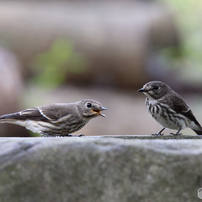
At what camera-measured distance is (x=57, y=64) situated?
9.76 m

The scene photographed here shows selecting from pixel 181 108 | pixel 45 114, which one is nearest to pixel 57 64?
pixel 45 114

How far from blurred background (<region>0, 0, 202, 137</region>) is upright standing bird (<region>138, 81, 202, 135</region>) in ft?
14.7

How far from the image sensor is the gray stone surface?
2.22 m

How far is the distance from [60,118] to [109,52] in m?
5.73

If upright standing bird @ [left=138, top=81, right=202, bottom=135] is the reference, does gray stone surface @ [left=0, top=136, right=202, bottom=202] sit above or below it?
above

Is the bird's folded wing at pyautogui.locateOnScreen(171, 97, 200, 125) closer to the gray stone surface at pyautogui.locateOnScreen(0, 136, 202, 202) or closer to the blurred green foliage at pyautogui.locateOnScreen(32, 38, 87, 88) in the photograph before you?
the gray stone surface at pyautogui.locateOnScreen(0, 136, 202, 202)

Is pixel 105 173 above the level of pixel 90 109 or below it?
above

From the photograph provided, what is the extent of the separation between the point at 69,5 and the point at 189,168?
9.93m

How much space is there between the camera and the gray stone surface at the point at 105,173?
2.22 m

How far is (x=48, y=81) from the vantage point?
378 inches

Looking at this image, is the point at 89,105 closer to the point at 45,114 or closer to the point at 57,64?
the point at 45,114

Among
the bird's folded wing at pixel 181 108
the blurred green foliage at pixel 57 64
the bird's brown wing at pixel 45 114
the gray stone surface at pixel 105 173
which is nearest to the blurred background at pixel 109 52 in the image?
the blurred green foliage at pixel 57 64

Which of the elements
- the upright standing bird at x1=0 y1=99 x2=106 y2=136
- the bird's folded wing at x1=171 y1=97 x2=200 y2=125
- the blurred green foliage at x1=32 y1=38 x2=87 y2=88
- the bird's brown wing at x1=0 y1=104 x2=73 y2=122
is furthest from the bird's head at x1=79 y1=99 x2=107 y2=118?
the blurred green foliage at x1=32 y1=38 x2=87 y2=88

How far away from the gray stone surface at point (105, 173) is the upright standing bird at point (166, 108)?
2.54 m
